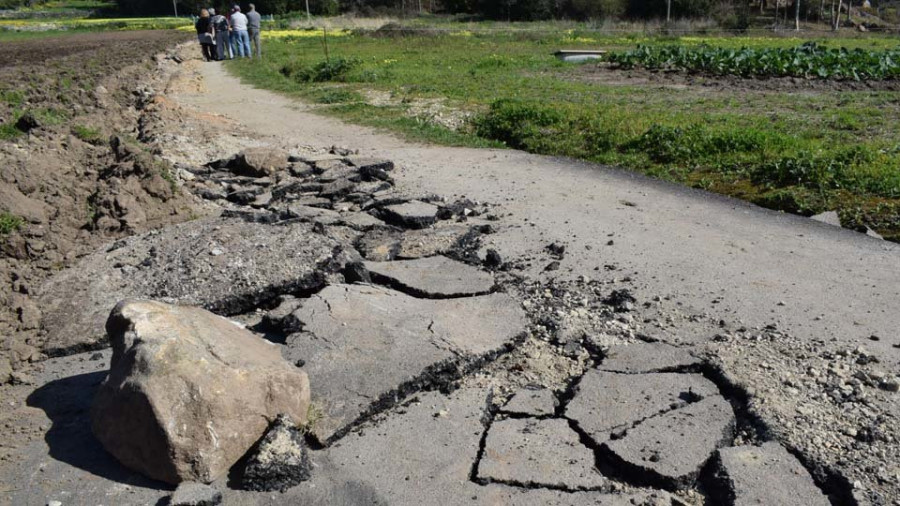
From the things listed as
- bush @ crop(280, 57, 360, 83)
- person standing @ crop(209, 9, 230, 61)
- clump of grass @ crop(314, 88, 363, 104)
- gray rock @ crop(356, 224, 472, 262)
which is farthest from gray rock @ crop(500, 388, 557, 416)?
person standing @ crop(209, 9, 230, 61)

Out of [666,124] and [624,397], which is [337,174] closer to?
[666,124]

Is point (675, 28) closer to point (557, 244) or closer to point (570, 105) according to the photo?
point (570, 105)

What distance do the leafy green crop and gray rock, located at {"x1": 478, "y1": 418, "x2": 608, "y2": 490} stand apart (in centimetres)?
1581

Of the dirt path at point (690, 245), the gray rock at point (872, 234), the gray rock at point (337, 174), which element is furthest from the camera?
the gray rock at point (337, 174)

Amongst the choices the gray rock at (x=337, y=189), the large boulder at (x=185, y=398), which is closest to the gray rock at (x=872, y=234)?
the gray rock at (x=337, y=189)

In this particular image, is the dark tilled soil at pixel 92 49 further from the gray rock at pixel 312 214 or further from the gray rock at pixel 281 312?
the gray rock at pixel 281 312

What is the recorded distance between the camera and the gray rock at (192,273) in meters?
5.11

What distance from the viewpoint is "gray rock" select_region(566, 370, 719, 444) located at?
3900 millimetres

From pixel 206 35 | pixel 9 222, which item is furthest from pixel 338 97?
pixel 206 35

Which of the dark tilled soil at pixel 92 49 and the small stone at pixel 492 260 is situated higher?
the dark tilled soil at pixel 92 49

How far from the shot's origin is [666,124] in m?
10.6

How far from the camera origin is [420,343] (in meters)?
4.52

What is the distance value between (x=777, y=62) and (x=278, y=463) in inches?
701

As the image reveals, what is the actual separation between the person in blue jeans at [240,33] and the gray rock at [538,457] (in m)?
22.2
